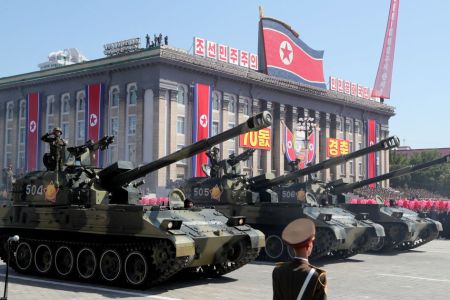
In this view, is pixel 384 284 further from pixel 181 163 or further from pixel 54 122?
pixel 54 122

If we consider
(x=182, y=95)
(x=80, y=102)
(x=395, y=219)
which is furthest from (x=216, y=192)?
(x=80, y=102)

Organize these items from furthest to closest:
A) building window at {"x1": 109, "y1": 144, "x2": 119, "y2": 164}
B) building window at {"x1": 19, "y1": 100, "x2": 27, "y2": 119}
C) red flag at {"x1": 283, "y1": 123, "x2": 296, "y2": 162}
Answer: building window at {"x1": 19, "y1": 100, "x2": 27, "y2": 119} < building window at {"x1": 109, "y1": 144, "x2": 119, "y2": 164} < red flag at {"x1": 283, "y1": 123, "x2": 296, "y2": 162}

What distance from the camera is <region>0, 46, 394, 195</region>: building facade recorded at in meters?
49.7

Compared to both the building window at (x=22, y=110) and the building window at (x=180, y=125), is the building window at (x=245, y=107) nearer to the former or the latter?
the building window at (x=180, y=125)

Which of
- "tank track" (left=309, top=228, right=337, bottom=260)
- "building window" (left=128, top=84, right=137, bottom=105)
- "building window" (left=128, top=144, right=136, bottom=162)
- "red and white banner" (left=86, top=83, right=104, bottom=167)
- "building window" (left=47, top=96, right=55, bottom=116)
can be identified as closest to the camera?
"tank track" (left=309, top=228, right=337, bottom=260)

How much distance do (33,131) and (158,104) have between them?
15701 mm

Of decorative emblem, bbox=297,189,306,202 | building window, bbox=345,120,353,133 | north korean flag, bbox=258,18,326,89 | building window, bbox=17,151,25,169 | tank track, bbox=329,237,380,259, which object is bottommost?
tank track, bbox=329,237,380,259

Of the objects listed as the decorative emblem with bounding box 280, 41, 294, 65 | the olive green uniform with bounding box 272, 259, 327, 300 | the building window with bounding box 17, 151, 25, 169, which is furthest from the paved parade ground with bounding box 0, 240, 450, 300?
the building window with bounding box 17, 151, 25, 169

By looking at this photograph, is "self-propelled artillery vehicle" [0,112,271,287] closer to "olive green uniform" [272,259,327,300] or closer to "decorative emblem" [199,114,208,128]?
"olive green uniform" [272,259,327,300]

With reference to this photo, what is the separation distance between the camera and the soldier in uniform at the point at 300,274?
4.94 meters

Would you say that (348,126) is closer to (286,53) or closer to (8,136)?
(286,53)

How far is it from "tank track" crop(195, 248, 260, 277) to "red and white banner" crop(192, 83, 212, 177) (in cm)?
3566

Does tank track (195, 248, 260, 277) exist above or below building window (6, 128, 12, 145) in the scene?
below

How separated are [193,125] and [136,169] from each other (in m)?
36.5
